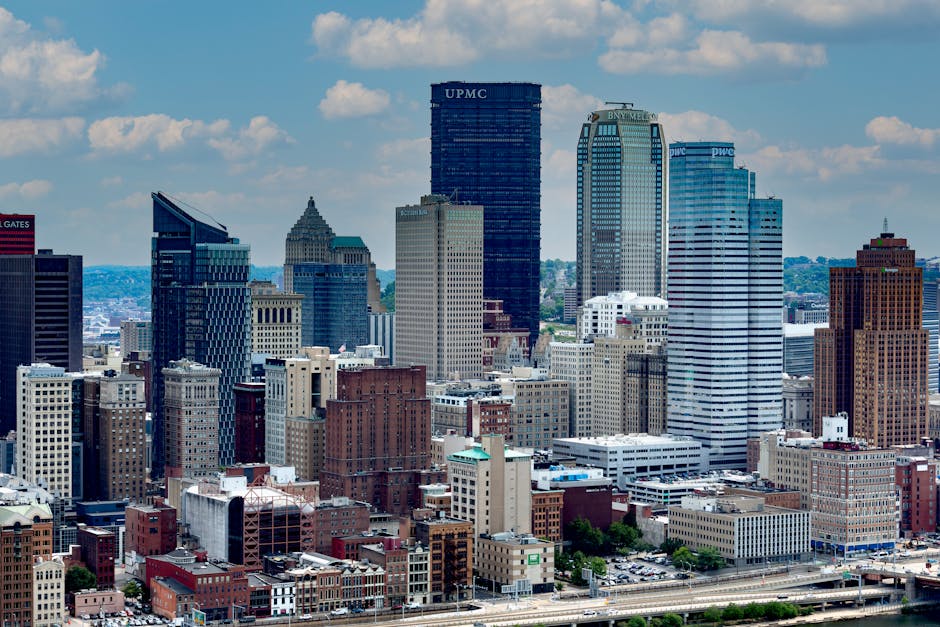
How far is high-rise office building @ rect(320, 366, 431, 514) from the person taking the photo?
139 m

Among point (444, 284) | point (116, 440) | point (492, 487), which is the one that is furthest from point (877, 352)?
point (116, 440)

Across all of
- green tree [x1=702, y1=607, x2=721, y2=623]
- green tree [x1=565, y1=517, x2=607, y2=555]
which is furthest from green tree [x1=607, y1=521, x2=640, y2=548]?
green tree [x1=702, y1=607, x2=721, y2=623]

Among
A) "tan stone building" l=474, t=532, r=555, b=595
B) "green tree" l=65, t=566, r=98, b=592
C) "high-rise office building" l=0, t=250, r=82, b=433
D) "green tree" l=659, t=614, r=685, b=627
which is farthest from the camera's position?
"high-rise office building" l=0, t=250, r=82, b=433

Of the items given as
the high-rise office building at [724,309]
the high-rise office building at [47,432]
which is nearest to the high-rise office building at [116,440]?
the high-rise office building at [47,432]

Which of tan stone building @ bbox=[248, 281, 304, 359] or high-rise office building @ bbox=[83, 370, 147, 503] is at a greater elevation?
tan stone building @ bbox=[248, 281, 304, 359]

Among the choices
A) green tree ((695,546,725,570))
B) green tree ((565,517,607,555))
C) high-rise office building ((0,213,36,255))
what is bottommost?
green tree ((695,546,725,570))

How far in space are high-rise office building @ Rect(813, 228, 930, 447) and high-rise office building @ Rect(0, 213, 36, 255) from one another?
67855 millimetres

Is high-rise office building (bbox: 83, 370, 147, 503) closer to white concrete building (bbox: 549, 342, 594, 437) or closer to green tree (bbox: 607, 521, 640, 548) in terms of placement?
green tree (bbox: 607, 521, 640, 548)

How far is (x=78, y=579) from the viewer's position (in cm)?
11681

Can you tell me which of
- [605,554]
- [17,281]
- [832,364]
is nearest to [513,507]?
[605,554]

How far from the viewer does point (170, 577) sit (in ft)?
381

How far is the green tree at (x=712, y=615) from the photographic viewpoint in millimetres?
116188

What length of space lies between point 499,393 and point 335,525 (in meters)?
45.3

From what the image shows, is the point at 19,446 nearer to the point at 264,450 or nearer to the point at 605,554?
the point at 264,450
